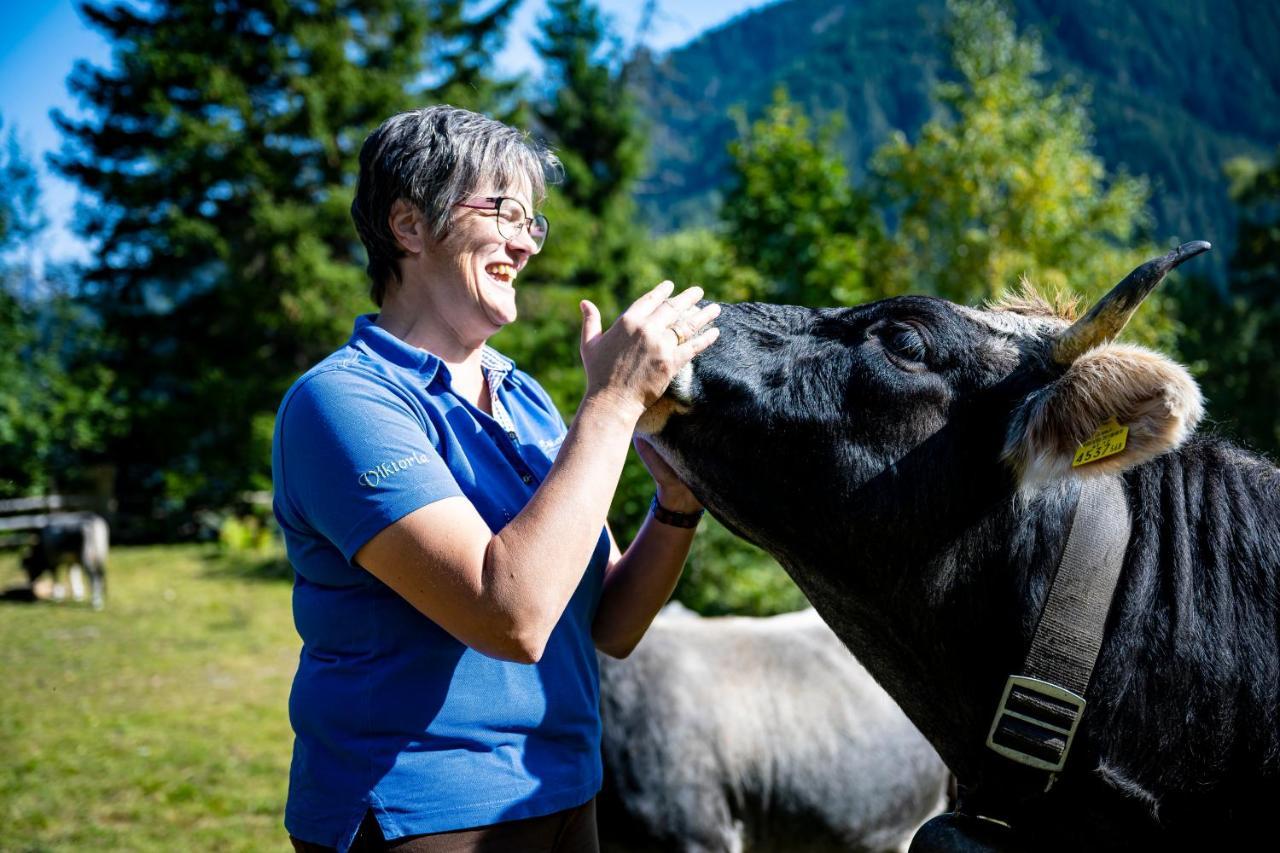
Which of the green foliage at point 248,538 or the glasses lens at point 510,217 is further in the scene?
the green foliage at point 248,538

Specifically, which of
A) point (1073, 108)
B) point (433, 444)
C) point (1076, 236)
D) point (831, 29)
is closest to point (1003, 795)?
point (433, 444)

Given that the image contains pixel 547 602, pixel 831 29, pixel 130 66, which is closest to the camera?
pixel 547 602

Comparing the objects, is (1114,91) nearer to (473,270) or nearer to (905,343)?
(905,343)

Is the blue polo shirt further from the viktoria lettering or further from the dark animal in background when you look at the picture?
the dark animal in background

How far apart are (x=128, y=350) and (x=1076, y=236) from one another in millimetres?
23009

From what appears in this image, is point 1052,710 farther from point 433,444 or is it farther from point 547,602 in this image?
point 433,444

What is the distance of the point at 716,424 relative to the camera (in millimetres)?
2047

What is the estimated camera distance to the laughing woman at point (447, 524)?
5.33ft

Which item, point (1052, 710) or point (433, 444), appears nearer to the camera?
point (1052, 710)

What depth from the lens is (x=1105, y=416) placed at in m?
1.76

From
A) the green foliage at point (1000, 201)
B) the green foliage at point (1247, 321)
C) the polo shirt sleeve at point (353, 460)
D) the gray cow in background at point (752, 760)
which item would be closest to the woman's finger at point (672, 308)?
the polo shirt sleeve at point (353, 460)

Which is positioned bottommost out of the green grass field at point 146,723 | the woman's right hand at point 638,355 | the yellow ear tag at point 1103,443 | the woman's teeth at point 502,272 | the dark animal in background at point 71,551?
the green grass field at point 146,723

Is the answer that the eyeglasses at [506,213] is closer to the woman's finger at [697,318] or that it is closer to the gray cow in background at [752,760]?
the woman's finger at [697,318]

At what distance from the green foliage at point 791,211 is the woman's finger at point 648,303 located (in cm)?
1241
